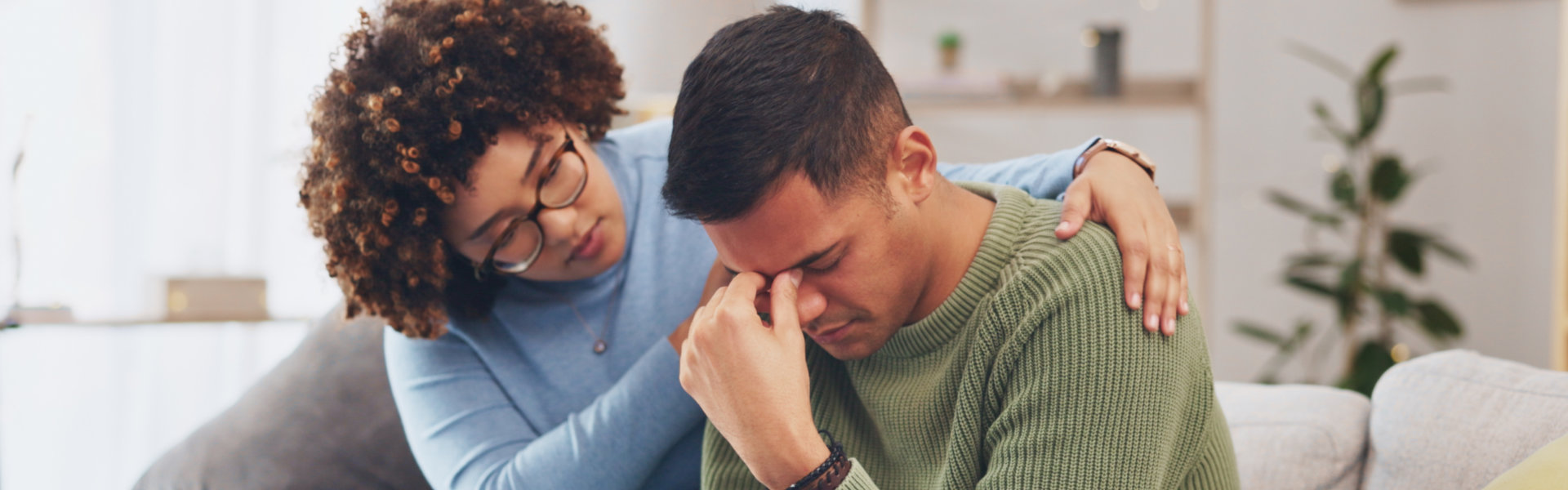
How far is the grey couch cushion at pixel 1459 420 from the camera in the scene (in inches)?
44.5

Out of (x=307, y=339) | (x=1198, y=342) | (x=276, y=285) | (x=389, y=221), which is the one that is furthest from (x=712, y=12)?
(x=1198, y=342)

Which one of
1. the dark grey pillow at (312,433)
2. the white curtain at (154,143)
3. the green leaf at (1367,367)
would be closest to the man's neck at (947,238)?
the dark grey pillow at (312,433)

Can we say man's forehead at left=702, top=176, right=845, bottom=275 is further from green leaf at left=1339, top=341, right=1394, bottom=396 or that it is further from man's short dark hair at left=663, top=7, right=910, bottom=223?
green leaf at left=1339, top=341, right=1394, bottom=396

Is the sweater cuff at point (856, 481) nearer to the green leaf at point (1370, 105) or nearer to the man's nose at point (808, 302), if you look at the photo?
the man's nose at point (808, 302)

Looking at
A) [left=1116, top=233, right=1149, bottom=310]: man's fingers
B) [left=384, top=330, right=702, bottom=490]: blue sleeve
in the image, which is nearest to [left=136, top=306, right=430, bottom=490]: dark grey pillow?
[left=384, top=330, right=702, bottom=490]: blue sleeve

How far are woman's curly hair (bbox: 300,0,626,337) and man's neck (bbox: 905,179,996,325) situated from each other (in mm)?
557

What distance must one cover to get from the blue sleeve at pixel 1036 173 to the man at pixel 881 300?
0.15 metres

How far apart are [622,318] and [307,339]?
0.71 m

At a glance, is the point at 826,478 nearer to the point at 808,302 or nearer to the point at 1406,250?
the point at 808,302

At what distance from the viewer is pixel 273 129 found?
2881 millimetres

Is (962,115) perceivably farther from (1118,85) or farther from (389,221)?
(389,221)

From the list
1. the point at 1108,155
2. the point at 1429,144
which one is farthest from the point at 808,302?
the point at 1429,144

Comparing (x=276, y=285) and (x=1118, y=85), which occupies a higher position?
(x=1118, y=85)

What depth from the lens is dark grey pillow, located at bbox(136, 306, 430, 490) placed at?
5.12ft
